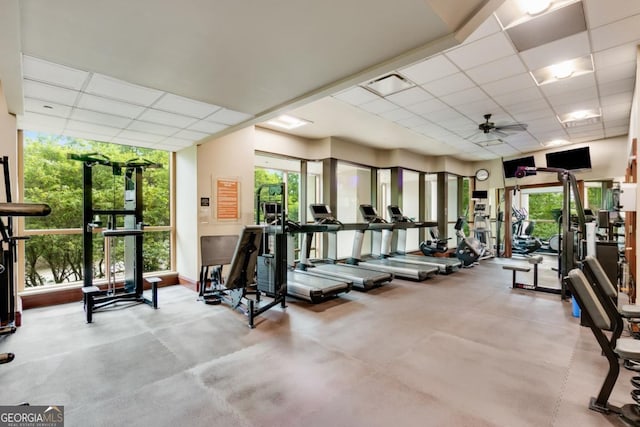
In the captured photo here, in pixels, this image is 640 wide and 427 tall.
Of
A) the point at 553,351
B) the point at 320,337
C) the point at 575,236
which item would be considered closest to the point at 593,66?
the point at 575,236

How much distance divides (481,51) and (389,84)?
127 cm

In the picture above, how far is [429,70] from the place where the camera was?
4.17 metres

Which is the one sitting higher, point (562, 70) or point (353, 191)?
point (562, 70)

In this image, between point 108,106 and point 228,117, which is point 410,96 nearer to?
point 228,117

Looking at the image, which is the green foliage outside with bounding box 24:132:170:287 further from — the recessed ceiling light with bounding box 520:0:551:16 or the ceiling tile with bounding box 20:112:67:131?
the recessed ceiling light with bounding box 520:0:551:16

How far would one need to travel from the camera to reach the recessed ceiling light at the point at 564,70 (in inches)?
158

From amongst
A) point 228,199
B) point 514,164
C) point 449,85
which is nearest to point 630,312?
point 449,85

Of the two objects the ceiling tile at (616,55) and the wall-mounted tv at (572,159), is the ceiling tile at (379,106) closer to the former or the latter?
the ceiling tile at (616,55)

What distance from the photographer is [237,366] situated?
2.91 m

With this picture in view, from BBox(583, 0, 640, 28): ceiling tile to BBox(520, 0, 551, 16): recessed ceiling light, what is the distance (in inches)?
13.4

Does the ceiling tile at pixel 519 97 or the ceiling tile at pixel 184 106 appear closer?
the ceiling tile at pixel 184 106

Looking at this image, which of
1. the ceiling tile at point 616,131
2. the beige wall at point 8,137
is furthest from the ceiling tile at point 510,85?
the beige wall at point 8,137

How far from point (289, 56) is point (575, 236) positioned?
5383 millimetres

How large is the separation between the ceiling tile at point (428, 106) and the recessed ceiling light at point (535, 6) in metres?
2.23
